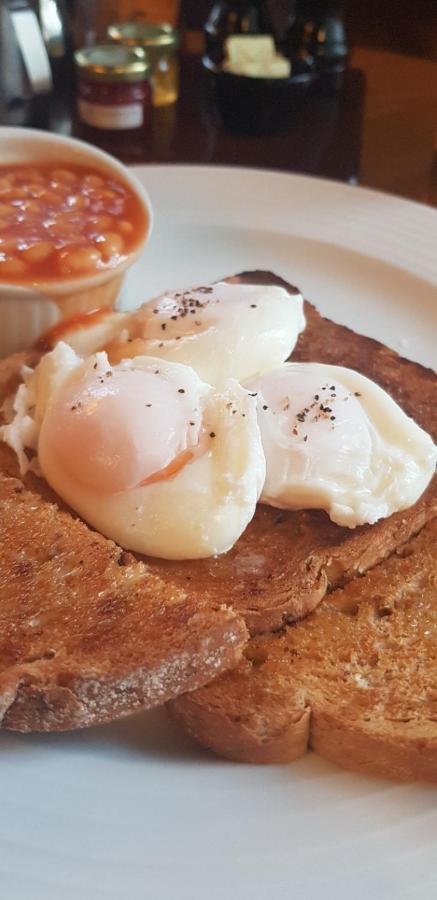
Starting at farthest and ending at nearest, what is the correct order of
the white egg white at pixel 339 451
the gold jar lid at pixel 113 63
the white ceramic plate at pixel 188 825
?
1. the gold jar lid at pixel 113 63
2. the white egg white at pixel 339 451
3. the white ceramic plate at pixel 188 825

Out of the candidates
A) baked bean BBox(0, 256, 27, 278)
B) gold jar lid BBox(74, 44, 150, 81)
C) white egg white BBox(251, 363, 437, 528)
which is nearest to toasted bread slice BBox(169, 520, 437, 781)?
white egg white BBox(251, 363, 437, 528)

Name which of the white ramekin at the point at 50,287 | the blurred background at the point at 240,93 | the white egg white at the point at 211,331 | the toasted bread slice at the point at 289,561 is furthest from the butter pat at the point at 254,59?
the toasted bread slice at the point at 289,561

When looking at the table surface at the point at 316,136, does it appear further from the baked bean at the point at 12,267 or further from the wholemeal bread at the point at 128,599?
the wholemeal bread at the point at 128,599

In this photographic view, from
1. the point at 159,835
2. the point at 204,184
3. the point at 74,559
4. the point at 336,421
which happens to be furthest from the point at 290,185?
the point at 159,835

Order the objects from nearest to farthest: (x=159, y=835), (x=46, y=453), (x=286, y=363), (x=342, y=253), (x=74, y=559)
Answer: (x=159, y=835), (x=74, y=559), (x=46, y=453), (x=286, y=363), (x=342, y=253)

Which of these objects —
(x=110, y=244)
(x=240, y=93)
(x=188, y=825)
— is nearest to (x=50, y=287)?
(x=110, y=244)

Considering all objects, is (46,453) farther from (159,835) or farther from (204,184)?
(204,184)
